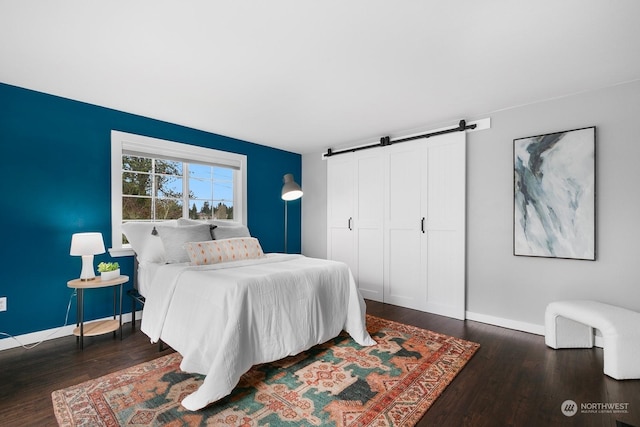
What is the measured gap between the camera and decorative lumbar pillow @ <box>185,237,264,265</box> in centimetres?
288

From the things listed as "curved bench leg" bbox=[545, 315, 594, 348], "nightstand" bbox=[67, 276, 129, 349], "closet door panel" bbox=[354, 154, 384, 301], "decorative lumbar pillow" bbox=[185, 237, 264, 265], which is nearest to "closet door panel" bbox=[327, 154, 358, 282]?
"closet door panel" bbox=[354, 154, 384, 301]

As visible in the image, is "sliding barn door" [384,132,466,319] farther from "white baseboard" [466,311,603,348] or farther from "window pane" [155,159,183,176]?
"window pane" [155,159,183,176]

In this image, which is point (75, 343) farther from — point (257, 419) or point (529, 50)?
point (529, 50)

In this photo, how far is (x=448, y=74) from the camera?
2514mm

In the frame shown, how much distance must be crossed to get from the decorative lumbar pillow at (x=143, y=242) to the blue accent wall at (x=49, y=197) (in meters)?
0.28

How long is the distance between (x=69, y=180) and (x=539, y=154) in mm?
4788

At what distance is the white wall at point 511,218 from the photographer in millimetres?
2654

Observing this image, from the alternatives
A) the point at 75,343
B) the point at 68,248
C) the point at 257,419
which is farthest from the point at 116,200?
the point at 257,419

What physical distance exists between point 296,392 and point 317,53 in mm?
2401

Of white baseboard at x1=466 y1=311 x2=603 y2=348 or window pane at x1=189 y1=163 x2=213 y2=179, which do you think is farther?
window pane at x1=189 y1=163 x2=213 y2=179

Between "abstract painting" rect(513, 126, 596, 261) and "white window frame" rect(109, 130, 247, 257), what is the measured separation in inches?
140

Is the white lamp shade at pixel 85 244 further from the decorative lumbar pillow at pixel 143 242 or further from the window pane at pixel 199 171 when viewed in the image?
the window pane at pixel 199 171

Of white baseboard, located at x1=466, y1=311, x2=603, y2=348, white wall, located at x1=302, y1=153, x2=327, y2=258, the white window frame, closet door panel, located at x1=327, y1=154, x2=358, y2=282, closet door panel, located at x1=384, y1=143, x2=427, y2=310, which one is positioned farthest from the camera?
white wall, located at x1=302, y1=153, x2=327, y2=258

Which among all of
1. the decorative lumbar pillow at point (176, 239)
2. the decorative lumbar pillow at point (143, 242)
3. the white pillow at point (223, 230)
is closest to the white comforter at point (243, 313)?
the decorative lumbar pillow at point (176, 239)
